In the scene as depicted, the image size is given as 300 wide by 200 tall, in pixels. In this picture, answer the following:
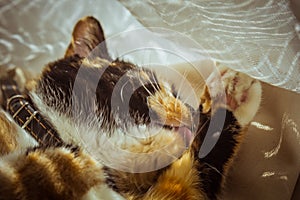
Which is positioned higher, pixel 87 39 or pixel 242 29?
pixel 87 39

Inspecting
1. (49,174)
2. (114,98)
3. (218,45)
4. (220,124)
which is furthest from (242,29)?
(49,174)

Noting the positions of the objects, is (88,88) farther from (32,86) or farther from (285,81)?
(285,81)

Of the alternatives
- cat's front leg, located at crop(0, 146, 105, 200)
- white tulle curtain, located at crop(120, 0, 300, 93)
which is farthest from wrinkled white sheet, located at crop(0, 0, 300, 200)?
cat's front leg, located at crop(0, 146, 105, 200)

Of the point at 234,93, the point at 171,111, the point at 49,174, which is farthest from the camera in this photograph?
the point at 234,93

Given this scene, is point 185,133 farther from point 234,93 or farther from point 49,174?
point 49,174

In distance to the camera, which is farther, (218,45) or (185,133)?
(218,45)

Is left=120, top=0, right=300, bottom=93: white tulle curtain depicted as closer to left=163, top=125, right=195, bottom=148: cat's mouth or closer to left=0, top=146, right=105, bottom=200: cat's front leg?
left=163, top=125, right=195, bottom=148: cat's mouth

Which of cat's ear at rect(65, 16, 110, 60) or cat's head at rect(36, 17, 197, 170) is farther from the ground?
cat's ear at rect(65, 16, 110, 60)
